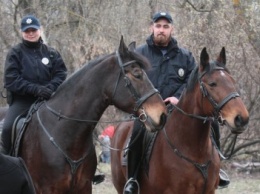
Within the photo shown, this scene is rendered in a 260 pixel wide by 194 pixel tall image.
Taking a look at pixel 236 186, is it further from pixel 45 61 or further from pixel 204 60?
pixel 45 61

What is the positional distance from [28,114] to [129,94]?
56.8 inches

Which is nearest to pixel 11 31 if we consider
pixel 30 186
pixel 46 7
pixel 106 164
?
pixel 46 7

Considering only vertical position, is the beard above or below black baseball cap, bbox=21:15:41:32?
below

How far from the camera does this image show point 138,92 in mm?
6391

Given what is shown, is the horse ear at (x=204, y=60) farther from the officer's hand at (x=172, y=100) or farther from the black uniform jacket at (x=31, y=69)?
the black uniform jacket at (x=31, y=69)

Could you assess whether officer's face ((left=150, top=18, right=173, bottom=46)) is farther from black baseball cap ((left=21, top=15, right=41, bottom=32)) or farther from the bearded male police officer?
black baseball cap ((left=21, top=15, right=41, bottom=32))

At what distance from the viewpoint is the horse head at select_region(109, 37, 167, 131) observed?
6.29m

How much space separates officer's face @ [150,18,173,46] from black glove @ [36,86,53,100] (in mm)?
1615

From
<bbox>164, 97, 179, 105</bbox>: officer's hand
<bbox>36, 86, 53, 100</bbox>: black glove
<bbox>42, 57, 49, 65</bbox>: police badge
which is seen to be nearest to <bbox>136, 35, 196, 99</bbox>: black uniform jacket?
<bbox>164, 97, 179, 105</bbox>: officer's hand

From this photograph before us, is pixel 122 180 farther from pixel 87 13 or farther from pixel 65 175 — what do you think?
pixel 87 13

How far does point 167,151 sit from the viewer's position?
7.27m

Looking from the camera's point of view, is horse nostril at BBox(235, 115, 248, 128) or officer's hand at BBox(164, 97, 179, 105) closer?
horse nostril at BBox(235, 115, 248, 128)

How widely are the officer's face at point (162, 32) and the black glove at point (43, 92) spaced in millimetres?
1615

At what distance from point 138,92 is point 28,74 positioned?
1654 millimetres
